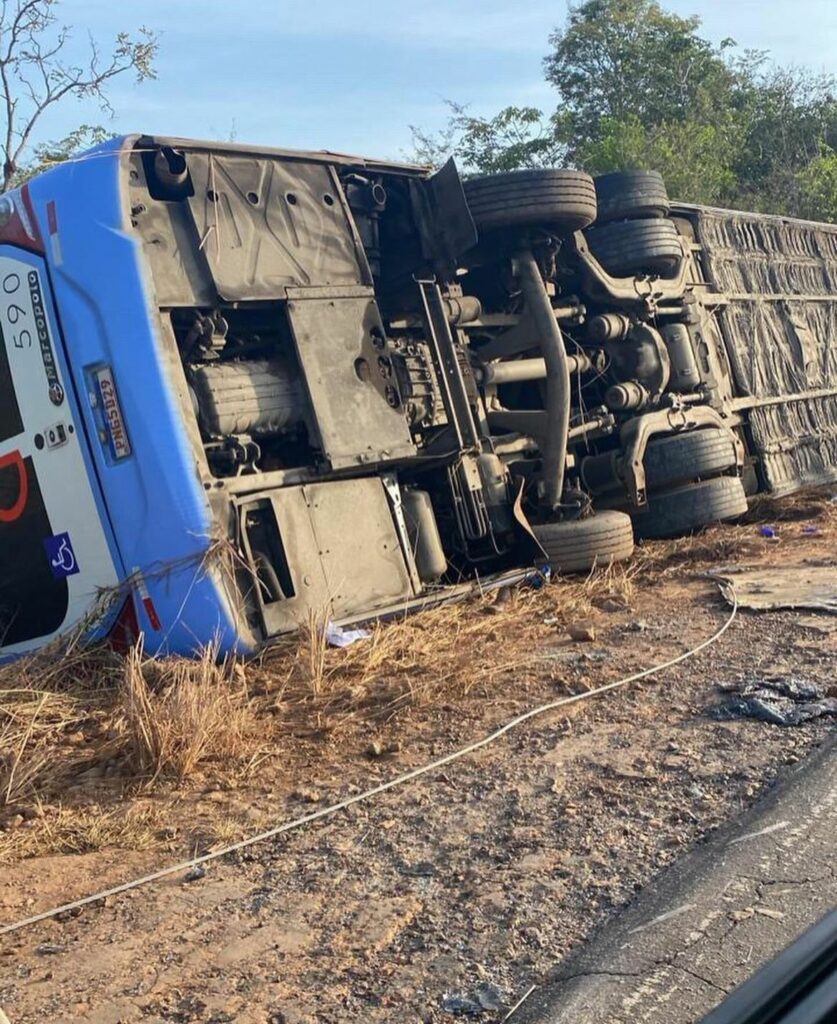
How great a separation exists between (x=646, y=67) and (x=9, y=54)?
48.0ft

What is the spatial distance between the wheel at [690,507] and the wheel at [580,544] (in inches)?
41.8

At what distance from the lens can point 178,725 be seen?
12.9 ft

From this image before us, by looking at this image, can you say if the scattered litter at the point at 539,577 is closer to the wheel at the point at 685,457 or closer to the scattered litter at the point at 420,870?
the wheel at the point at 685,457

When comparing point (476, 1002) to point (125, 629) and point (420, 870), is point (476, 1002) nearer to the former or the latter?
point (420, 870)

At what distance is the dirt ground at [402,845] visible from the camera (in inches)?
97.3

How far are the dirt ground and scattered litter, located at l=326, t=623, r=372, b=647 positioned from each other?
1.20ft

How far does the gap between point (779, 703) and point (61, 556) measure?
322 cm

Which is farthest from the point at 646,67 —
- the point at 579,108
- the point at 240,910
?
the point at 240,910

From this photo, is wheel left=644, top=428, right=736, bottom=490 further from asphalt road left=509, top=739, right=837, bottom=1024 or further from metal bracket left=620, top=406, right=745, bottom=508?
asphalt road left=509, top=739, right=837, bottom=1024

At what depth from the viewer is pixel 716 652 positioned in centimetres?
473

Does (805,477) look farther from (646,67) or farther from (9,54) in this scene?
(646,67)

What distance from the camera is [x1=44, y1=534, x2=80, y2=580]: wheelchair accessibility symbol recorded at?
527 cm

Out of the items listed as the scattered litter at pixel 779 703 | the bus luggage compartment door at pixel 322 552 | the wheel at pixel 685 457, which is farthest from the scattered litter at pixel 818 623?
the wheel at pixel 685 457

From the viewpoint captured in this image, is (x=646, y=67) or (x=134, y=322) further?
(x=646, y=67)
